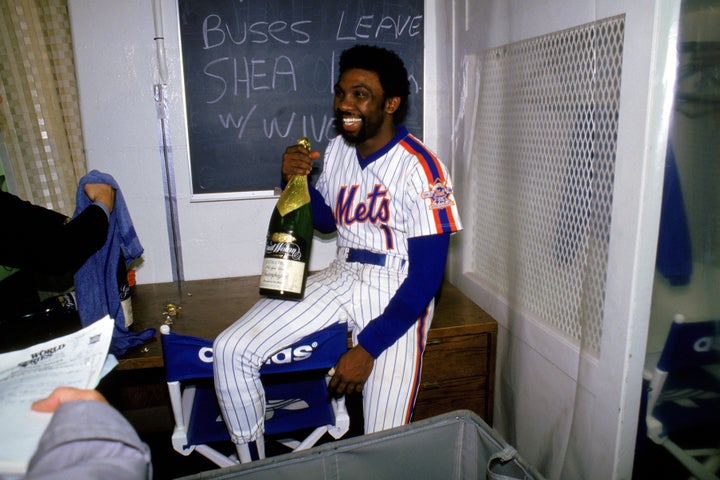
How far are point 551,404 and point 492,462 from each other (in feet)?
2.01

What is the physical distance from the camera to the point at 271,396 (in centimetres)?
175

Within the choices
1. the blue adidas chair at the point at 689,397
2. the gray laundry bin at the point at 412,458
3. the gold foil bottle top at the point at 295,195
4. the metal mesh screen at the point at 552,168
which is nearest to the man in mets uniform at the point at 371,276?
the gold foil bottle top at the point at 295,195

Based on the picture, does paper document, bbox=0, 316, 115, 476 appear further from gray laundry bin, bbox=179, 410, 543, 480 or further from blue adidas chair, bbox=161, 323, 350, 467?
blue adidas chair, bbox=161, 323, 350, 467

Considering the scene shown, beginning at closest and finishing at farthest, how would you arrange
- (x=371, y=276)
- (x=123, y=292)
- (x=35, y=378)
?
(x=35, y=378), (x=371, y=276), (x=123, y=292)

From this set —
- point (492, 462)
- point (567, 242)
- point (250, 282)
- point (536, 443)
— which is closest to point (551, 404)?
point (536, 443)

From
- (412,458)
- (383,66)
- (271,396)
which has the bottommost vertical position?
(271,396)

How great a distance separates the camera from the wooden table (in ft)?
5.44

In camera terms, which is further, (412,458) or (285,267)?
(285,267)

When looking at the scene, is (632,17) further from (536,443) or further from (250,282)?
(250,282)

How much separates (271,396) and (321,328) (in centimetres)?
43

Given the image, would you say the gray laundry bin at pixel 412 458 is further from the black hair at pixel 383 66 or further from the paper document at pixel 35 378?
the black hair at pixel 383 66

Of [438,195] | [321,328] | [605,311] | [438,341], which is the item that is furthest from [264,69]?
[605,311]

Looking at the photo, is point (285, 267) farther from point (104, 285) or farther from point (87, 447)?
point (87, 447)

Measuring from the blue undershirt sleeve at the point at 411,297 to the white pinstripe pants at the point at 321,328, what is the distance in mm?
63
